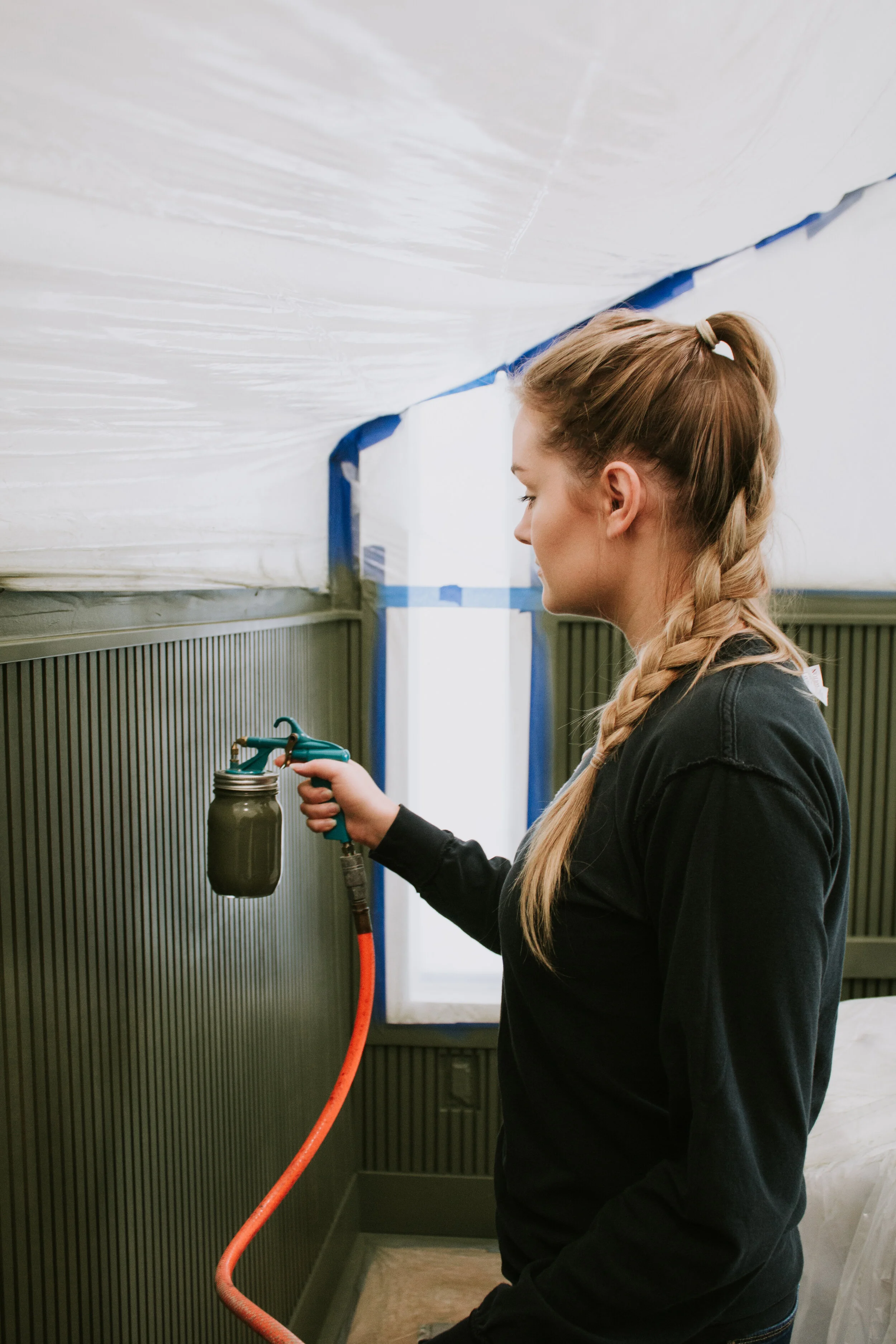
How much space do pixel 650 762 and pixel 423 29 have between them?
65 centimetres

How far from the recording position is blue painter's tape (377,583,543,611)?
266 cm

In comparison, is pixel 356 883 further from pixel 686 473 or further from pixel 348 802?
pixel 686 473

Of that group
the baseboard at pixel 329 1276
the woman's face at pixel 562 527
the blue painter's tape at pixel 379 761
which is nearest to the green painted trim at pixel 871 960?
the blue painter's tape at pixel 379 761

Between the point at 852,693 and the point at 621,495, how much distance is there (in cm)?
200

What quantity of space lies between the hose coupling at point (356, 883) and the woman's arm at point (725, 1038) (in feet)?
Result: 2.23

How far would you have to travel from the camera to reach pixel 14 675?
1.02 meters

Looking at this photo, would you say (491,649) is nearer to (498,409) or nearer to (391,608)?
(391,608)

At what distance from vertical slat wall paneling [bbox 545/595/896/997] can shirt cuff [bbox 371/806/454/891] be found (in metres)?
1.42

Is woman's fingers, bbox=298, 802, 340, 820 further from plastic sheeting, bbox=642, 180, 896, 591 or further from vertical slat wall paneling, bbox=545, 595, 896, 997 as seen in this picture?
plastic sheeting, bbox=642, 180, 896, 591

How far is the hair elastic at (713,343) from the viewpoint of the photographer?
3.05 feet

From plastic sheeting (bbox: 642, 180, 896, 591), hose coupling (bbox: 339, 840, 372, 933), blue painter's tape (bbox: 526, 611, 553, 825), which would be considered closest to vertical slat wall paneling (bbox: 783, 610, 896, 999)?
plastic sheeting (bbox: 642, 180, 896, 591)

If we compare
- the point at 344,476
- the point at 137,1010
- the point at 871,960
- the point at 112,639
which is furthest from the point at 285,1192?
the point at 871,960

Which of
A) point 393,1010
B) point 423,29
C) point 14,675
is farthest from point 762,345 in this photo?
point 393,1010

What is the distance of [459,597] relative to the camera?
2664mm
